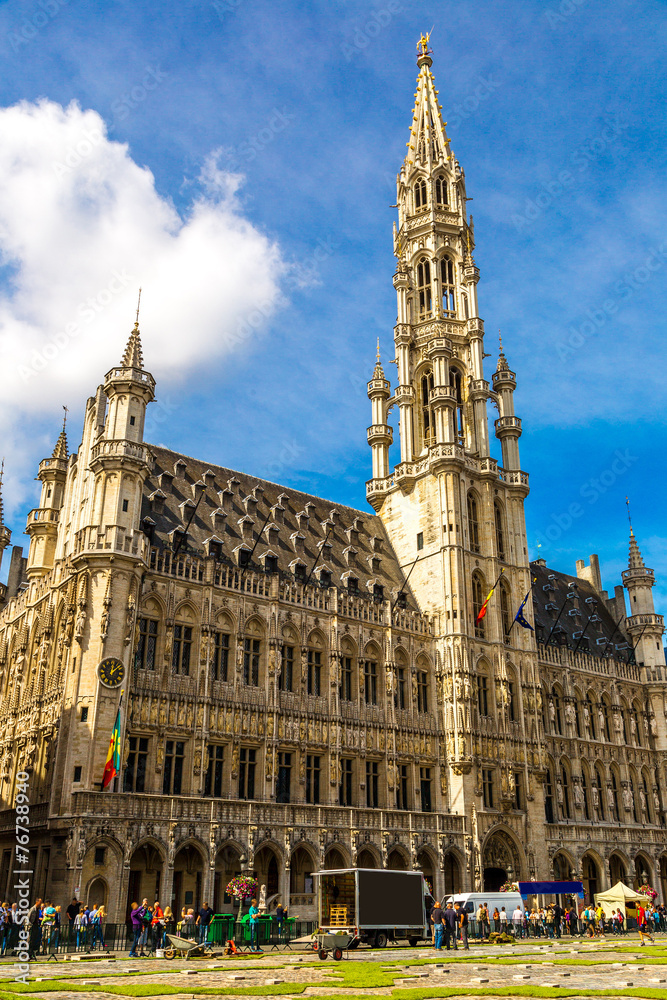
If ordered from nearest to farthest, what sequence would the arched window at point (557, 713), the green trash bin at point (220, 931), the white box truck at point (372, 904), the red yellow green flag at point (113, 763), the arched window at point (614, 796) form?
the green trash bin at point (220, 931) → the white box truck at point (372, 904) → the red yellow green flag at point (113, 763) → the arched window at point (557, 713) → the arched window at point (614, 796)

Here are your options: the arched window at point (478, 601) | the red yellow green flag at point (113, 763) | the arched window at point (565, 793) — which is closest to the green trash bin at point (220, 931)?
the red yellow green flag at point (113, 763)

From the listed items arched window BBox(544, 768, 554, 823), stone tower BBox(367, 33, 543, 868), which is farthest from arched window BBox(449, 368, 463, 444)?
arched window BBox(544, 768, 554, 823)

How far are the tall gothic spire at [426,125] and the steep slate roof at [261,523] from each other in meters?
32.5

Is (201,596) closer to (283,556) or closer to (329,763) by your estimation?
(283,556)

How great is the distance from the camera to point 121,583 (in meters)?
41.9

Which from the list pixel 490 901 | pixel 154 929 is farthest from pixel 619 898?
pixel 154 929

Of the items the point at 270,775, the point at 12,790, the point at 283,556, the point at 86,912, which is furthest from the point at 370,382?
the point at 86,912

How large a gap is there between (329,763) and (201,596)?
459 inches

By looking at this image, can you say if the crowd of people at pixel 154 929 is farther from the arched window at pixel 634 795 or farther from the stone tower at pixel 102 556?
the arched window at pixel 634 795

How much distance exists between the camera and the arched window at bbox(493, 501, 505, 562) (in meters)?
61.9

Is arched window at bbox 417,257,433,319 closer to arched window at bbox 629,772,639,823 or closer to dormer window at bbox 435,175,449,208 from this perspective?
dormer window at bbox 435,175,449,208

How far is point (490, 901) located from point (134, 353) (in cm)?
3385

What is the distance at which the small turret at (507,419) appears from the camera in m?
66.4

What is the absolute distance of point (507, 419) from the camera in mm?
67750
